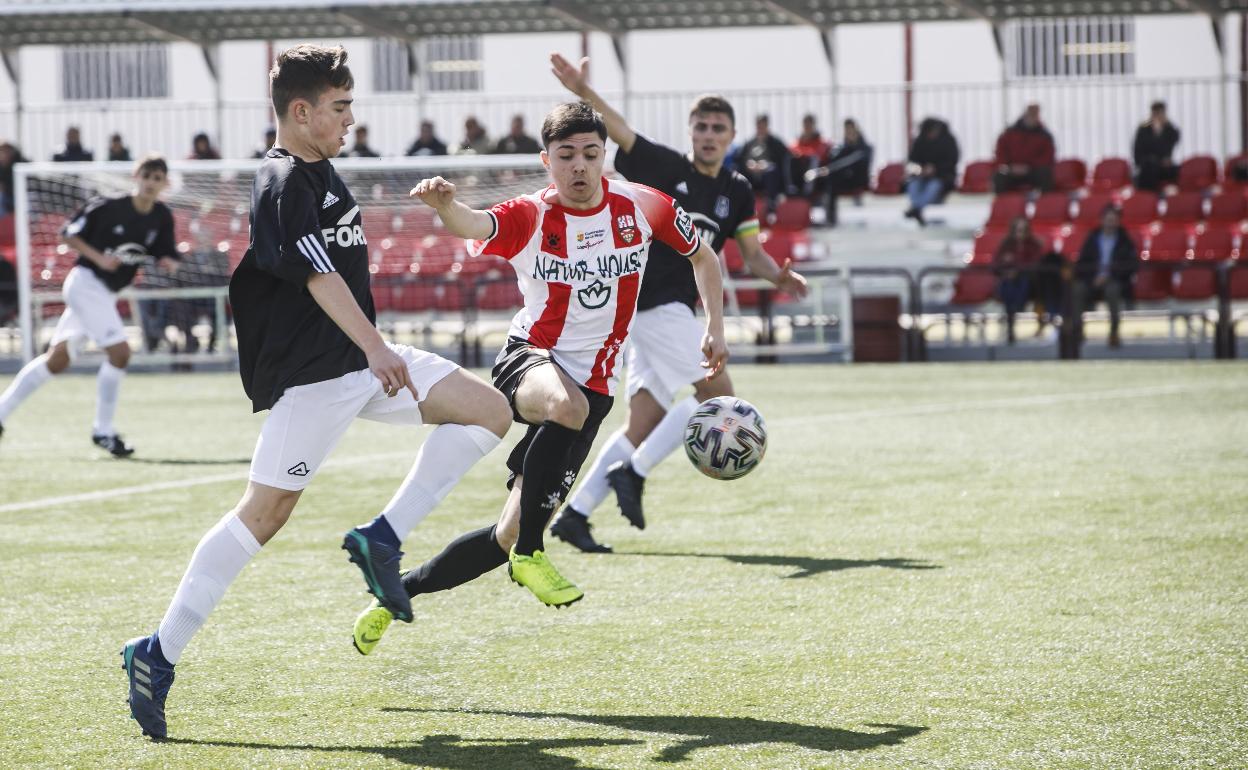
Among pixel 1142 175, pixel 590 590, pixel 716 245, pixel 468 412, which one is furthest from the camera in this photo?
pixel 1142 175

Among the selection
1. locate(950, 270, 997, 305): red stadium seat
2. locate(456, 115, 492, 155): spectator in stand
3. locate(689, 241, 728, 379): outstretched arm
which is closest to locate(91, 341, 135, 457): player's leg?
locate(689, 241, 728, 379): outstretched arm

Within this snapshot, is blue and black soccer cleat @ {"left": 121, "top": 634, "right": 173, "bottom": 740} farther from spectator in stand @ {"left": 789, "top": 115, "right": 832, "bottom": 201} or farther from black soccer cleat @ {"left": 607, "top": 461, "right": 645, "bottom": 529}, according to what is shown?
spectator in stand @ {"left": 789, "top": 115, "right": 832, "bottom": 201}

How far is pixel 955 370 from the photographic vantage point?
17.1m

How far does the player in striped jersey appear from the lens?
488 cm

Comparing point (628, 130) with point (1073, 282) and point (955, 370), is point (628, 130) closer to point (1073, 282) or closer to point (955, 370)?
point (955, 370)

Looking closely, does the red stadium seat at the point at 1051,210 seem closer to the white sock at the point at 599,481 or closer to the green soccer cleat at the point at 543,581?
the white sock at the point at 599,481

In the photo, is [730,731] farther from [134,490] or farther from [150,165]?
[150,165]

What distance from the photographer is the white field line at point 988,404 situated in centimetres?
1243

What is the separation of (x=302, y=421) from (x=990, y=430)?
7744 millimetres

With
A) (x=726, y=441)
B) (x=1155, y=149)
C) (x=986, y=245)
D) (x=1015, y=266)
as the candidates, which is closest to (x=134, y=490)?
(x=726, y=441)

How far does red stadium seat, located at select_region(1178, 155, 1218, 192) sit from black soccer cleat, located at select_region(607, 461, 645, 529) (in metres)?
16.7

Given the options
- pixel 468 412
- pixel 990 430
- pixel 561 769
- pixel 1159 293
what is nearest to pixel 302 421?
pixel 468 412

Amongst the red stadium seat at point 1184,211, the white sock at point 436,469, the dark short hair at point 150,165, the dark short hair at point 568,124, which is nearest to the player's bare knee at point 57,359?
the dark short hair at point 150,165

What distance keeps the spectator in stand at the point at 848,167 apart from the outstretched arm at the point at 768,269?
48.0ft
